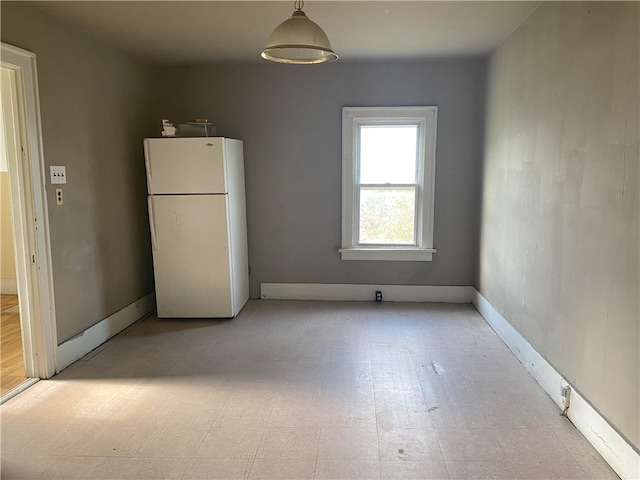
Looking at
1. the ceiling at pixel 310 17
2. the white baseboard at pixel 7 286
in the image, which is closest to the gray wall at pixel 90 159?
the ceiling at pixel 310 17

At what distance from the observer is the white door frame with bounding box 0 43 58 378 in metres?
2.74

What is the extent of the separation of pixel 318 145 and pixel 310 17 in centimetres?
159

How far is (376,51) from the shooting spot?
3973 millimetres

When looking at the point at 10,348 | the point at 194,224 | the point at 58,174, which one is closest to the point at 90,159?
the point at 58,174

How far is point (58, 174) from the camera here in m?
3.05

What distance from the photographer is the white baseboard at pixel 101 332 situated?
314 cm

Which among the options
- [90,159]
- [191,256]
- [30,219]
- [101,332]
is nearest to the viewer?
[30,219]

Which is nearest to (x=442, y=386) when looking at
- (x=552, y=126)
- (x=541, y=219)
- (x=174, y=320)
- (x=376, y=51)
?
(x=541, y=219)

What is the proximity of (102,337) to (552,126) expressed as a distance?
3.62m

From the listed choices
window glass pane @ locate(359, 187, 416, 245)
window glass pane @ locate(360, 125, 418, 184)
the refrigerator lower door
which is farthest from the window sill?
the refrigerator lower door

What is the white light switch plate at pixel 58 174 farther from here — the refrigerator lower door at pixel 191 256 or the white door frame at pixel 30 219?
the refrigerator lower door at pixel 191 256

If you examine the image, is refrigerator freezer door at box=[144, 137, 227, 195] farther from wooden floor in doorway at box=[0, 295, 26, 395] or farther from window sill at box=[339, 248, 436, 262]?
wooden floor in doorway at box=[0, 295, 26, 395]

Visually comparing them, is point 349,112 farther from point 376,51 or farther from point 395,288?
point 395,288

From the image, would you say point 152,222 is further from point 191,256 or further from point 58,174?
point 58,174
